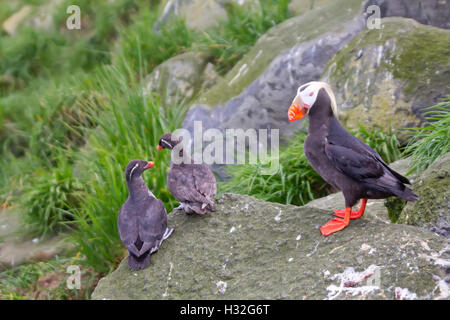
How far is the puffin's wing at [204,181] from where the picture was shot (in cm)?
331

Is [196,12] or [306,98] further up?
[306,98]

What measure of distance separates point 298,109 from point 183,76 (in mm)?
4189

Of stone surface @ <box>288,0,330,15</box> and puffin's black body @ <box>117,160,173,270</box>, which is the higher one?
stone surface @ <box>288,0,330,15</box>

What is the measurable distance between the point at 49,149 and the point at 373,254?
5.48 meters

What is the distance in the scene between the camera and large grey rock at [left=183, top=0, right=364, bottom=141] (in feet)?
17.4

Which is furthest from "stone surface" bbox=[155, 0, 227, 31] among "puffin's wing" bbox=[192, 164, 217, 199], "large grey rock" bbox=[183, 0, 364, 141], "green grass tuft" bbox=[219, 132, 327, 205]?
"puffin's wing" bbox=[192, 164, 217, 199]

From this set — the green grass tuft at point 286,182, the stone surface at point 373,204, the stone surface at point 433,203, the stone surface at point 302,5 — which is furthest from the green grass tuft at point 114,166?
the stone surface at point 302,5

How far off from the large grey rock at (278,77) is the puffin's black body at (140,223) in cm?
223

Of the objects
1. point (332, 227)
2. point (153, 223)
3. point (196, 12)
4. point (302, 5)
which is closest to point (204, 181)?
point (153, 223)

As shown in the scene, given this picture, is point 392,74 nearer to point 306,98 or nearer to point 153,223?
point 306,98

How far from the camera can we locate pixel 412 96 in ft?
14.5

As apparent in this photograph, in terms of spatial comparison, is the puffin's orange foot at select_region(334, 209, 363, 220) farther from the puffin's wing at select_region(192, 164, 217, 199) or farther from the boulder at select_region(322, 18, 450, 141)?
the boulder at select_region(322, 18, 450, 141)

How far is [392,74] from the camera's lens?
4.58 m

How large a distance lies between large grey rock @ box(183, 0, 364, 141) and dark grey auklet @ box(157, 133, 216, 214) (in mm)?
1897
